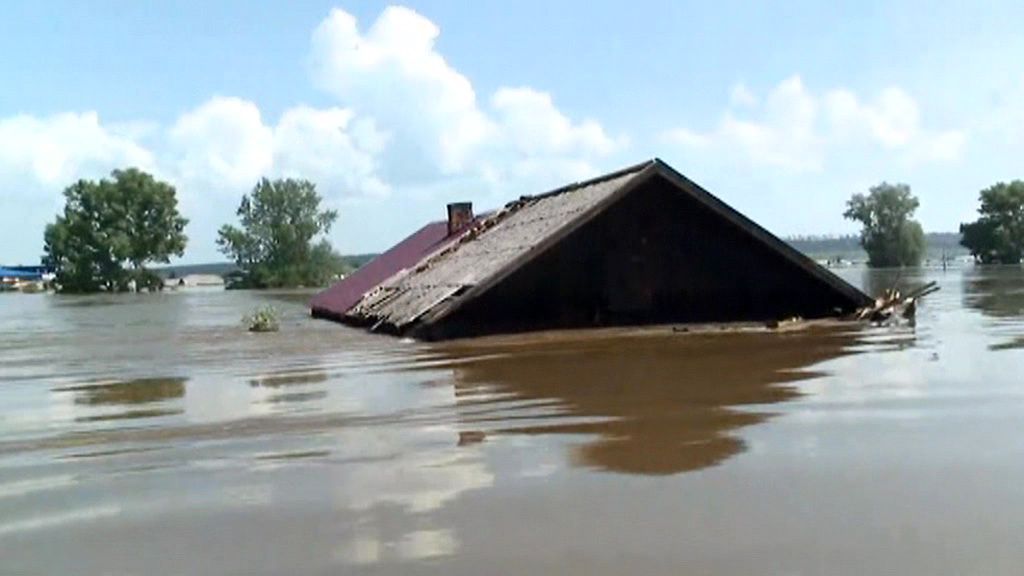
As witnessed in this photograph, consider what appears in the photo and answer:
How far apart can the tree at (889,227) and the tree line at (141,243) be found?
4278cm

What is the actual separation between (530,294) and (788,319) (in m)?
4.57

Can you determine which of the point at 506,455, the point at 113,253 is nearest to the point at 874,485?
the point at 506,455

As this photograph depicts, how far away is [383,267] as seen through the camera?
29141 millimetres

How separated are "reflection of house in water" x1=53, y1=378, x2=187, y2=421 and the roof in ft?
17.0

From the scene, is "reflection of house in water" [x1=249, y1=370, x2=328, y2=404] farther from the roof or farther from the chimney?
the chimney

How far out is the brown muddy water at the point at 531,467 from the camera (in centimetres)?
491

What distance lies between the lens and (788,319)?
18672 millimetres

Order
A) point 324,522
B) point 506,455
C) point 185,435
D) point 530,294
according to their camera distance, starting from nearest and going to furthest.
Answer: point 324,522 < point 506,455 < point 185,435 < point 530,294

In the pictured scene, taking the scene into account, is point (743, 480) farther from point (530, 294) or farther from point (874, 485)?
point (530, 294)

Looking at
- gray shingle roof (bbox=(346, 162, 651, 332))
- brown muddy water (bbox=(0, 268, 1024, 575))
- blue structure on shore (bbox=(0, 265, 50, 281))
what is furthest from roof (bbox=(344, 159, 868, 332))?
blue structure on shore (bbox=(0, 265, 50, 281))

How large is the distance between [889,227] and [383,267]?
228 feet

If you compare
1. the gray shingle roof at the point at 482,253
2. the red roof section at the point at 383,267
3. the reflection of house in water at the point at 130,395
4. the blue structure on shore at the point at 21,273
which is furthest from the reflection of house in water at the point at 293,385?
the blue structure on shore at the point at 21,273

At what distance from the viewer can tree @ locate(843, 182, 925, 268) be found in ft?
286

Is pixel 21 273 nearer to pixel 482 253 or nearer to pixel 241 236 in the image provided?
pixel 241 236
